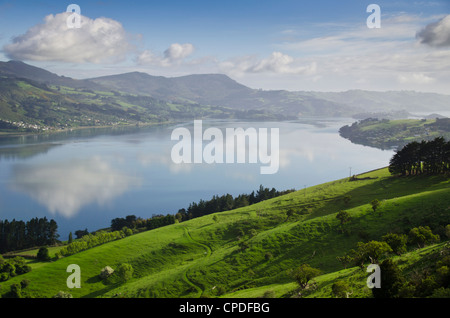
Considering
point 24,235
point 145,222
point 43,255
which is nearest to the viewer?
point 43,255

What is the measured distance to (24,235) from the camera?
87.6m

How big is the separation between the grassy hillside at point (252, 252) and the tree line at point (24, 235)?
23.8 m

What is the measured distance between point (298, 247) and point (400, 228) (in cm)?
1561

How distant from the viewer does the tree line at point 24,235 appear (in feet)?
281

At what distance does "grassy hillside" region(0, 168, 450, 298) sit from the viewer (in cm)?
4369

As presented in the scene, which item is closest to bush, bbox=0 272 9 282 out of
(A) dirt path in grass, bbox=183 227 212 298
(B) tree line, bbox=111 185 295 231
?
(A) dirt path in grass, bbox=183 227 212 298

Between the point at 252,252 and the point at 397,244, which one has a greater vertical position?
the point at 397,244

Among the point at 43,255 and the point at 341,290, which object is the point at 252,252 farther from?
the point at 43,255

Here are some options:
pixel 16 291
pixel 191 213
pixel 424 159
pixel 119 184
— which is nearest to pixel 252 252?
pixel 16 291

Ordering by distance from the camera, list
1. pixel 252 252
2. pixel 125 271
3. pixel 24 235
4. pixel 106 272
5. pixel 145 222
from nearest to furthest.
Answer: pixel 252 252
pixel 125 271
pixel 106 272
pixel 24 235
pixel 145 222

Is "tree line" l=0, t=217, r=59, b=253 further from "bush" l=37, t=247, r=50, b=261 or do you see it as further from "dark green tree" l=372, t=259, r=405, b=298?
"dark green tree" l=372, t=259, r=405, b=298

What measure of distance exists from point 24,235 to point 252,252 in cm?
7099
